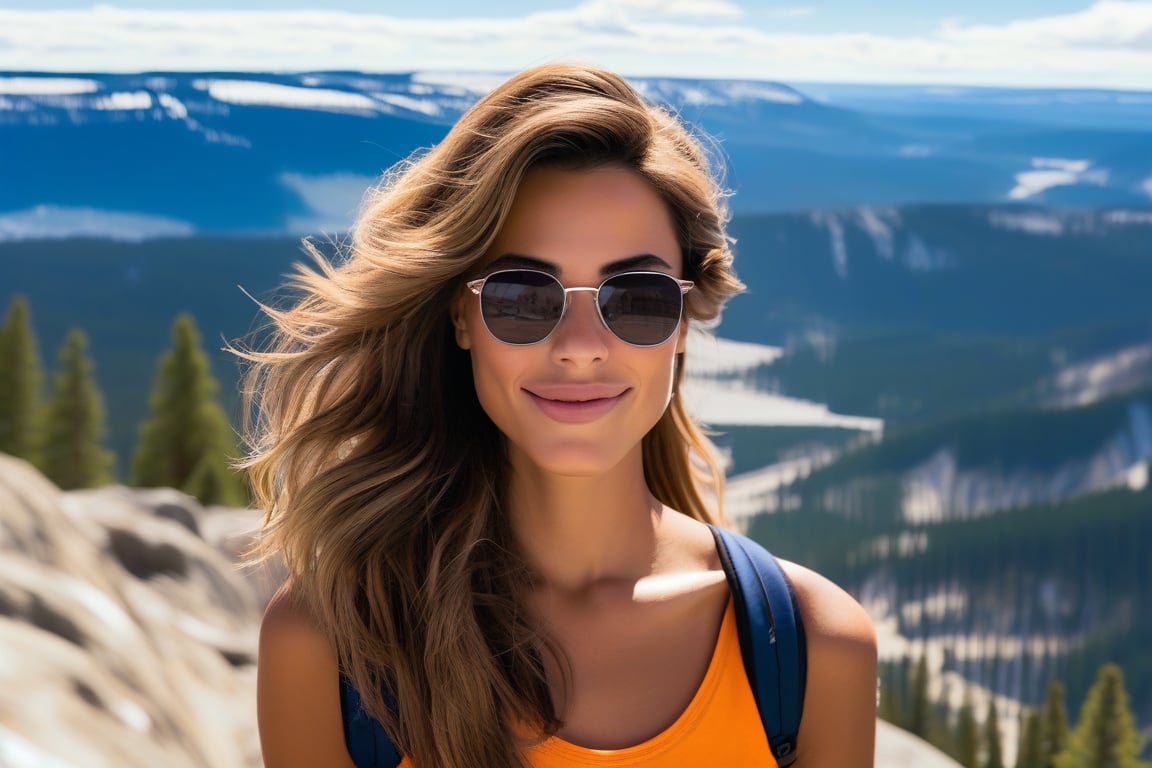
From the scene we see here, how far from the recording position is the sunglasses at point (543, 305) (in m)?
4.08

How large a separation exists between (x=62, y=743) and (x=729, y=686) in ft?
19.3

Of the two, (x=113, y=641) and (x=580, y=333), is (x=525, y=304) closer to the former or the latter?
(x=580, y=333)

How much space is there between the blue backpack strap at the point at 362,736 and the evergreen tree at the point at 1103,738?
83.2 m

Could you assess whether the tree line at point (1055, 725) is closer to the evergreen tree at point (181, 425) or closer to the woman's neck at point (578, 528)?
the evergreen tree at point (181, 425)

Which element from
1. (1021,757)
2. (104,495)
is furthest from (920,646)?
(104,495)

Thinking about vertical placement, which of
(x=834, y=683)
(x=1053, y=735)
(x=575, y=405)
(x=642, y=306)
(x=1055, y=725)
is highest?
(x=642, y=306)

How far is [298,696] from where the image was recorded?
3916 mm

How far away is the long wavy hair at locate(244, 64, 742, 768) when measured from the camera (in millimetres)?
4047

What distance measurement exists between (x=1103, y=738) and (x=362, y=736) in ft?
280

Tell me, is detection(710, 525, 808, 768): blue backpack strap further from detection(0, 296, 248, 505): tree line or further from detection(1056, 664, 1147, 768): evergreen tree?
detection(1056, 664, 1147, 768): evergreen tree

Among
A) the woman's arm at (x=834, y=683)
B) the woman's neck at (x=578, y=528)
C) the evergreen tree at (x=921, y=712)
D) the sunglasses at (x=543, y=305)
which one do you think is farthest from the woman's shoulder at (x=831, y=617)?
the evergreen tree at (x=921, y=712)

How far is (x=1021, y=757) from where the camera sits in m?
82.5

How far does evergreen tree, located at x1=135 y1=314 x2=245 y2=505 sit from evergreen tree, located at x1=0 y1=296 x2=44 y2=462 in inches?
258

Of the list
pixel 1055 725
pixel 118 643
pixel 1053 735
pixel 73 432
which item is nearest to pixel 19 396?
pixel 73 432
